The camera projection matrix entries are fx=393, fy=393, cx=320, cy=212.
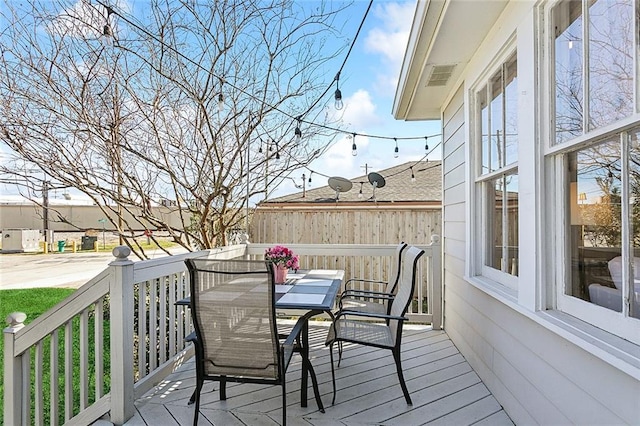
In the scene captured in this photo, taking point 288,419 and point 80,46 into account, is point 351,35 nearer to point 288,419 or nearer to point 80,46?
point 80,46

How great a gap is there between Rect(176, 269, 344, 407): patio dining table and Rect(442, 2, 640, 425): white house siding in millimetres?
1073

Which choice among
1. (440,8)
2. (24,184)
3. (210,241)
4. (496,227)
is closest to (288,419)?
(496,227)

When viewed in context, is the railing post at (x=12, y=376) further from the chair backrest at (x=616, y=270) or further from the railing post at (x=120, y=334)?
the chair backrest at (x=616, y=270)

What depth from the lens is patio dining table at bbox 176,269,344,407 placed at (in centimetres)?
243

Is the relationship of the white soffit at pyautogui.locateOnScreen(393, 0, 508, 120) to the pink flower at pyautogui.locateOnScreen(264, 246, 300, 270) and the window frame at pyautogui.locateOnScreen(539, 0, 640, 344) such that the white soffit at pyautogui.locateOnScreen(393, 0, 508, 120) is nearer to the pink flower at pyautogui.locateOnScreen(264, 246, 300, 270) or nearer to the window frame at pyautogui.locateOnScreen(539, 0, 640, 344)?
the window frame at pyautogui.locateOnScreen(539, 0, 640, 344)

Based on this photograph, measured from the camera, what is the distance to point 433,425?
225 centimetres

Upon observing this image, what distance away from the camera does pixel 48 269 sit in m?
9.36

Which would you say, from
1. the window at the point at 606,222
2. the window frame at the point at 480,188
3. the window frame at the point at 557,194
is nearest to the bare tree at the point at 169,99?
the window frame at the point at 480,188

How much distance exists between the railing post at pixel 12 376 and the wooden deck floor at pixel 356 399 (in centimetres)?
61

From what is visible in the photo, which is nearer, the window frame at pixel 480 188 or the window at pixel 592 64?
the window at pixel 592 64

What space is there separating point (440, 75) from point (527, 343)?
7.62 ft

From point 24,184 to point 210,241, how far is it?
2.14 m

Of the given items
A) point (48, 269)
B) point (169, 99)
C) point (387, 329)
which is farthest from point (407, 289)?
point (48, 269)

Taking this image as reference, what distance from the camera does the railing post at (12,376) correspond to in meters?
2.18
